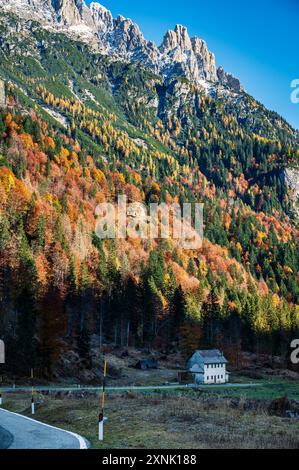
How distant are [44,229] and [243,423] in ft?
275

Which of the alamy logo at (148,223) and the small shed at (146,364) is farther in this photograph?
the alamy logo at (148,223)

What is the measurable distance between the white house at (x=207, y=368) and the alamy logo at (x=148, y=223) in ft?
174

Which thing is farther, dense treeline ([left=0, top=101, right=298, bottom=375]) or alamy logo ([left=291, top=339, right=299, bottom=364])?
alamy logo ([left=291, top=339, right=299, bottom=364])

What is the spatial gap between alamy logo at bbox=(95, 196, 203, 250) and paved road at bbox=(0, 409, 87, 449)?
10533cm

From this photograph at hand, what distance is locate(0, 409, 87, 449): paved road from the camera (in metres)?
17.4

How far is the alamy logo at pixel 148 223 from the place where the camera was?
138m

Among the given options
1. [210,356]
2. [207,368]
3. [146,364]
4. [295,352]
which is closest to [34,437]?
[207,368]

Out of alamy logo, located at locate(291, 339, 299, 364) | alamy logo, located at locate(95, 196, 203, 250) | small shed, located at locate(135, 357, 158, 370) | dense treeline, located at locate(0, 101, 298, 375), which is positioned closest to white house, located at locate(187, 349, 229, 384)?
small shed, located at locate(135, 357, 158, 370)

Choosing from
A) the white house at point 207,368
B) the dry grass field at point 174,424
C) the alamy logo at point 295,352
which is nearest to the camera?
the dry grass field at point 174,424

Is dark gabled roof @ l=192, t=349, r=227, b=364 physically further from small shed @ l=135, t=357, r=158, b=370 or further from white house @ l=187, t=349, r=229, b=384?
small shed @ l=135, t=357, r=158, b=370

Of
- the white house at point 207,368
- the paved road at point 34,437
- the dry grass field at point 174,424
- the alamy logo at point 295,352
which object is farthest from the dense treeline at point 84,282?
the paved road at point 34,437

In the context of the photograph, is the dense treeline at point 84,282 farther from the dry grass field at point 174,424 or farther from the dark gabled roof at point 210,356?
the dry grass field at point 174,424

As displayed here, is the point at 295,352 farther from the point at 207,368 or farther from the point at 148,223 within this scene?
the point at 148,223

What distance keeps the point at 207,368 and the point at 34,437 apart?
6578 centimetres
